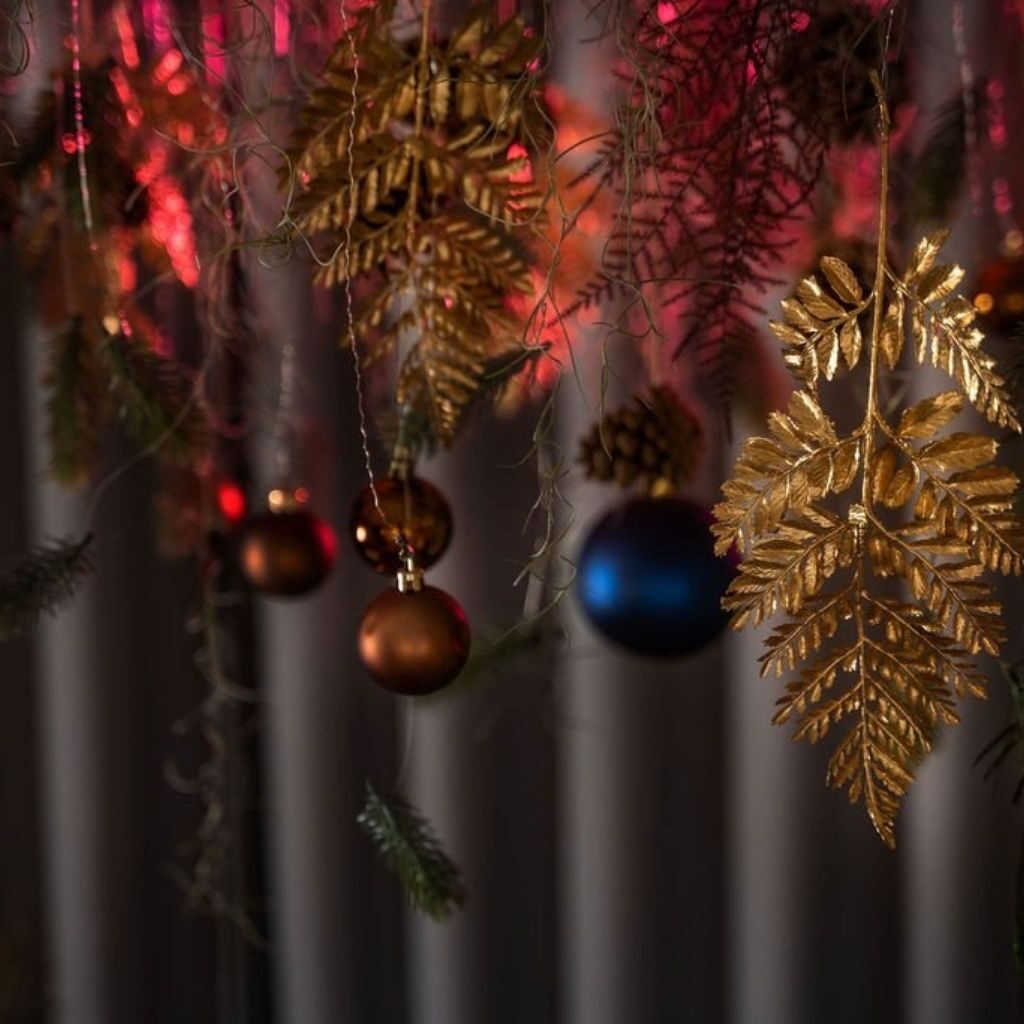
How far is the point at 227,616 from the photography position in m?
0.81

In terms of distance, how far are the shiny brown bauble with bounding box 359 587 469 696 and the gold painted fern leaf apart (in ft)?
0.24

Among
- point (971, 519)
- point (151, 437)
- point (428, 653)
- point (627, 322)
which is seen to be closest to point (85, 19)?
point (151, 437)

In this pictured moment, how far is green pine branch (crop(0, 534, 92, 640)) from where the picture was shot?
0.57 metres

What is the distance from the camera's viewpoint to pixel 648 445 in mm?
533

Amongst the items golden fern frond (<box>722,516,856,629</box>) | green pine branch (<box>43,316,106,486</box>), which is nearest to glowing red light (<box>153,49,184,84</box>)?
green pine branch (<box>43,316,106,486</box>)

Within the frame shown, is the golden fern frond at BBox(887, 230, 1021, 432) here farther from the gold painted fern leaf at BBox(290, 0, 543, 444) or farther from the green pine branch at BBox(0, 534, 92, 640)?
the green pine branch at BBox(0, 534, 92, 640)

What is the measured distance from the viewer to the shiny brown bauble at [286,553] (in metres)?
0.62

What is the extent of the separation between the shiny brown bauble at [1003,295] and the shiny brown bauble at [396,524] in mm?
262

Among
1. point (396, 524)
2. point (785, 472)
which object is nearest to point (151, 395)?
point (396, 524)

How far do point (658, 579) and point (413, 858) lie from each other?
0.58ft

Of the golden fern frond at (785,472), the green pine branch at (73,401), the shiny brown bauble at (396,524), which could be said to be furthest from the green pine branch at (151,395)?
the golden fern frond at (785,472)

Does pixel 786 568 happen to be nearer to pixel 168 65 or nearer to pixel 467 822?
pixel 168 65

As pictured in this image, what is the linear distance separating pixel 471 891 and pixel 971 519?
0.66 m

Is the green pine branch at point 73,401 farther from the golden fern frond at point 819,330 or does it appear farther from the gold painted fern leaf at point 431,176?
the golden fern frond at point 819,330
